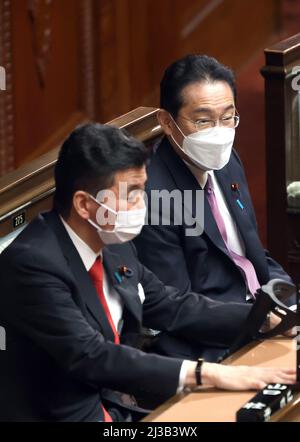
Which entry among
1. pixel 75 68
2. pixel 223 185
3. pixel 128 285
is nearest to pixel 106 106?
pixel 75 68

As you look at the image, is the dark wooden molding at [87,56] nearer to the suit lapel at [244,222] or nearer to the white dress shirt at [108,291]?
the suit lapel at [244,222]

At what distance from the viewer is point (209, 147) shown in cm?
368

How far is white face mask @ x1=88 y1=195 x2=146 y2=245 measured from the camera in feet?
10.1

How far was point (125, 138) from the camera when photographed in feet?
10.0

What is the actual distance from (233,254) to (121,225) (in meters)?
0.76

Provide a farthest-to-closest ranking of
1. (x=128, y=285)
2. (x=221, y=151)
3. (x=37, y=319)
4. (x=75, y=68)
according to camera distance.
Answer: (x=75, y=68), (x=221, y=151), (x=128, y=285), (x=37, y=319)

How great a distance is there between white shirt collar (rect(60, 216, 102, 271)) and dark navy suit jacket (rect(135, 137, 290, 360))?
0.51 metres

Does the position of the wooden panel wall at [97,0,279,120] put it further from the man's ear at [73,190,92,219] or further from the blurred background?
the man's ear at [73,190,92,219]

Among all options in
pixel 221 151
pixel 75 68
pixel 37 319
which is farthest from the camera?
pixel 75 68

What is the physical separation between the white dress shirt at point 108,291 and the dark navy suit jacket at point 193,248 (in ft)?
1.11

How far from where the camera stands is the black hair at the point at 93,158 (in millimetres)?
3035

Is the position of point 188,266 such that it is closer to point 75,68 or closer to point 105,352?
point 105,352

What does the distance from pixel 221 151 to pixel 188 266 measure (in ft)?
1.04

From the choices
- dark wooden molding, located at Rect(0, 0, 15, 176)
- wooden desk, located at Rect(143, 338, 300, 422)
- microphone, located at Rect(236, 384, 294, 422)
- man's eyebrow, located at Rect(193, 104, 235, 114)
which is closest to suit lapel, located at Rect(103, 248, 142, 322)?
wooden desk, located at Rect(143, 338, 300, 422)
